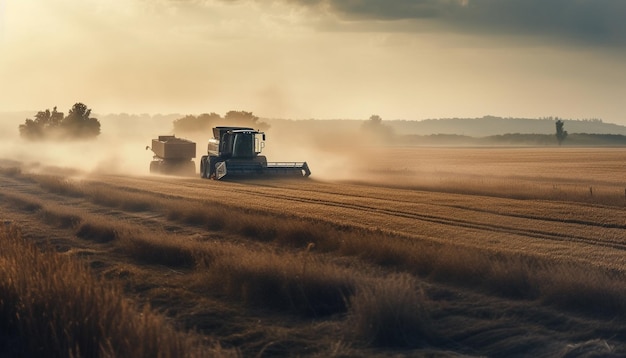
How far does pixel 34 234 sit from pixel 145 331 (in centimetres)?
1436

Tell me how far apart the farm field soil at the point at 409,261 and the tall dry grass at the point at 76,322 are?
1.80 meters

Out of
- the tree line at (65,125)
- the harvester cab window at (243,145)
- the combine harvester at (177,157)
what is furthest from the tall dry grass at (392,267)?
the tree line at (65,125)

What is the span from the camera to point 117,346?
31.3 ft

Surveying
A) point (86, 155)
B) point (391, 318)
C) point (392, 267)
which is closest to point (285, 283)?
point (391, 318)

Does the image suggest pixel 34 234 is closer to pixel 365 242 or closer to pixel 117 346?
pixel 365 242

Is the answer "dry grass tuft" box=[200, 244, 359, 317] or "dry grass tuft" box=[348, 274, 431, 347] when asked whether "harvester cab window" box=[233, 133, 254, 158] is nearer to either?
"dry grass tuft" box=[200, 244, 359, 317]

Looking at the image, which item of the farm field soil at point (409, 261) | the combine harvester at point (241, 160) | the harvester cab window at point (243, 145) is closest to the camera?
the farm field soil at point (409, 261)

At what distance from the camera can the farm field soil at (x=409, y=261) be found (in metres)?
11.7

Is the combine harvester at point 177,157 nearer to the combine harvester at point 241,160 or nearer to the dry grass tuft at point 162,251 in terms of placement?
the combine harvester at point 241,160

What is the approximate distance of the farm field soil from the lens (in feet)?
38.4

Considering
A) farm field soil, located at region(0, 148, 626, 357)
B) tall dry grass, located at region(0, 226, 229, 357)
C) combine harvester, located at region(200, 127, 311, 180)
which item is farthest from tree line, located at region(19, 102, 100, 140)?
tall dry grass, located at region(0, 226, 229, 357)

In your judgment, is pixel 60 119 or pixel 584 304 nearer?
pixel 584 304

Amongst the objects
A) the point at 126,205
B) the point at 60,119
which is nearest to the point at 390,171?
the point at 126,205

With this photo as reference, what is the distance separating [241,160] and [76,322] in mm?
36541
